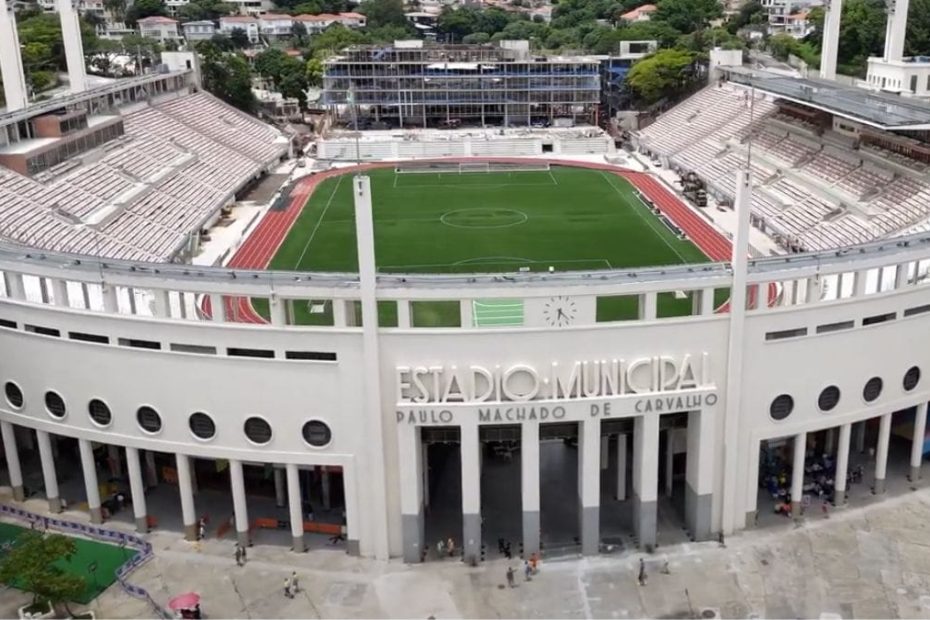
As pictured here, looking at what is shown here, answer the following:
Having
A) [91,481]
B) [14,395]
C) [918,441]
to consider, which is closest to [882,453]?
[918,441]

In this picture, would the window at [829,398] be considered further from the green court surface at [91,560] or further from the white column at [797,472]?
the green court surface at [91,560]

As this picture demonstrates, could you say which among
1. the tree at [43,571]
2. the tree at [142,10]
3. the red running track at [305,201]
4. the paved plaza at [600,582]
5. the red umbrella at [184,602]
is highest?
the tree at [142,10]

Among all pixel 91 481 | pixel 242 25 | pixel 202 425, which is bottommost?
pixel 91 481

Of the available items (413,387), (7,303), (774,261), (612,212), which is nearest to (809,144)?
(612,212)

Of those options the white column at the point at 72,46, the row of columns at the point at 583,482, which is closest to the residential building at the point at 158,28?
the white column at the point at 72,46

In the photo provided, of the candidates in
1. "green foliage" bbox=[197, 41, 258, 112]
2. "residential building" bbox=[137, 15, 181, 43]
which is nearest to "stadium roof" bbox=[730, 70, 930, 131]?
"green foliage" bbox=[197, 41, 258, 112]

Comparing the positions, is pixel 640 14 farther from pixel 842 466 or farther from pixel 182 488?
pixel 182 488
